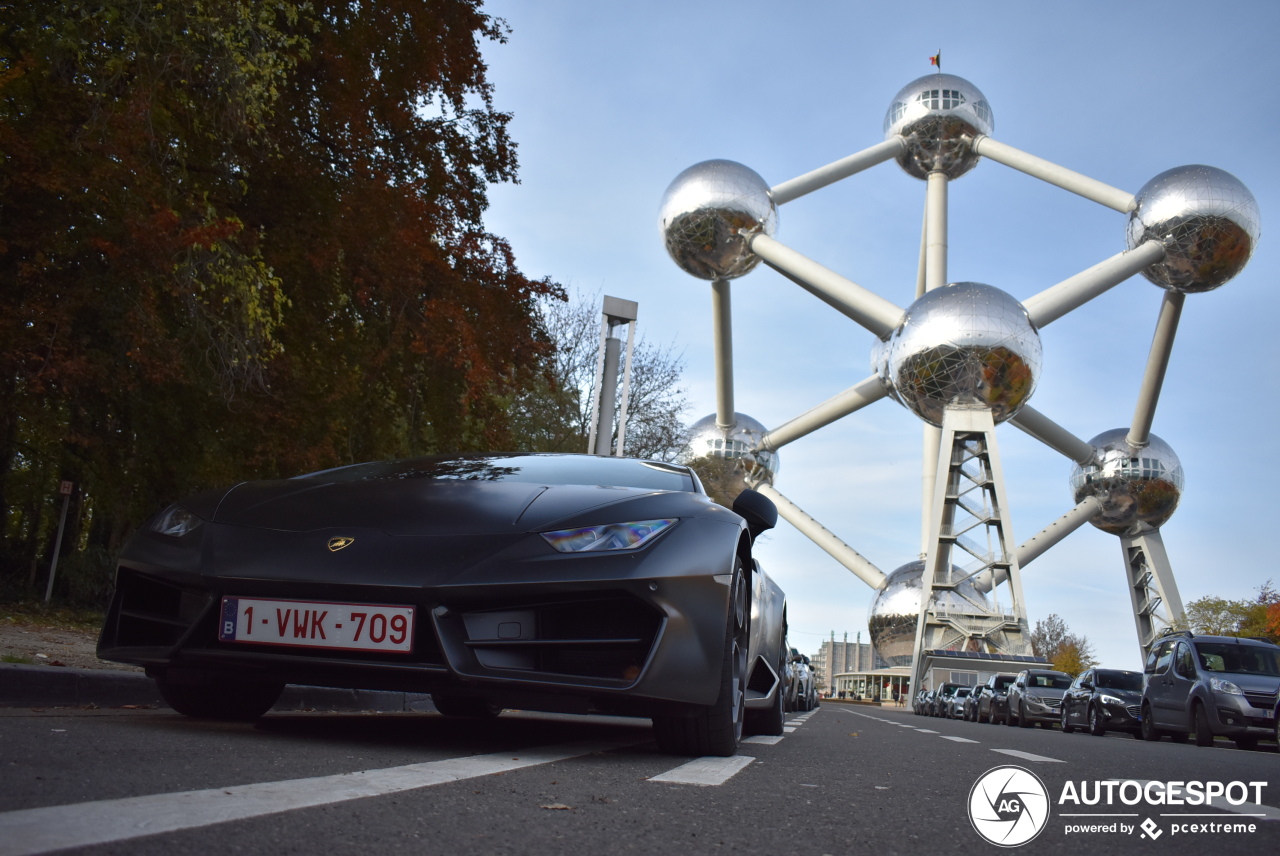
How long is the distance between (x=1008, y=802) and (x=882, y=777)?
130 cm

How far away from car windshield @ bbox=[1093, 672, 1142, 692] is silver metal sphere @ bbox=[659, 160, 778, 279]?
1158 inches

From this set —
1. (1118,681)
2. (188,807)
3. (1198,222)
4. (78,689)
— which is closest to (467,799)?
(188,807)

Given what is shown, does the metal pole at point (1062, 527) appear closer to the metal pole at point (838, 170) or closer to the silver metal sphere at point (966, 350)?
the silver metal sphere at point (966, 350)

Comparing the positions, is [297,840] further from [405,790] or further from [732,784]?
[732,784]

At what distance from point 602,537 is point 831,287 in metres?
42.3

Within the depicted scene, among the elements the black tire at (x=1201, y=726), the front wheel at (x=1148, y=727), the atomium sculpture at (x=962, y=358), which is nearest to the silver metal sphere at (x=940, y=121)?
the atomium sculpture at (x=962, y=358)

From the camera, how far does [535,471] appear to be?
5375mm

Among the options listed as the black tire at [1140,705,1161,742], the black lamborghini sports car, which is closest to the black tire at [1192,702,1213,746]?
the black tire at [1140,705,1161,742]

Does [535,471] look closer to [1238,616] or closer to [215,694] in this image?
[215,694]

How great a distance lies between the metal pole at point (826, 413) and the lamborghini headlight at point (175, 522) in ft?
174

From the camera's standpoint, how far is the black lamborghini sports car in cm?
405

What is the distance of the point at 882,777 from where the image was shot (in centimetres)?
475

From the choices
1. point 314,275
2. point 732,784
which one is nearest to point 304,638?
point 732,784

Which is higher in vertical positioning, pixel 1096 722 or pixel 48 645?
pixel 1096 722
